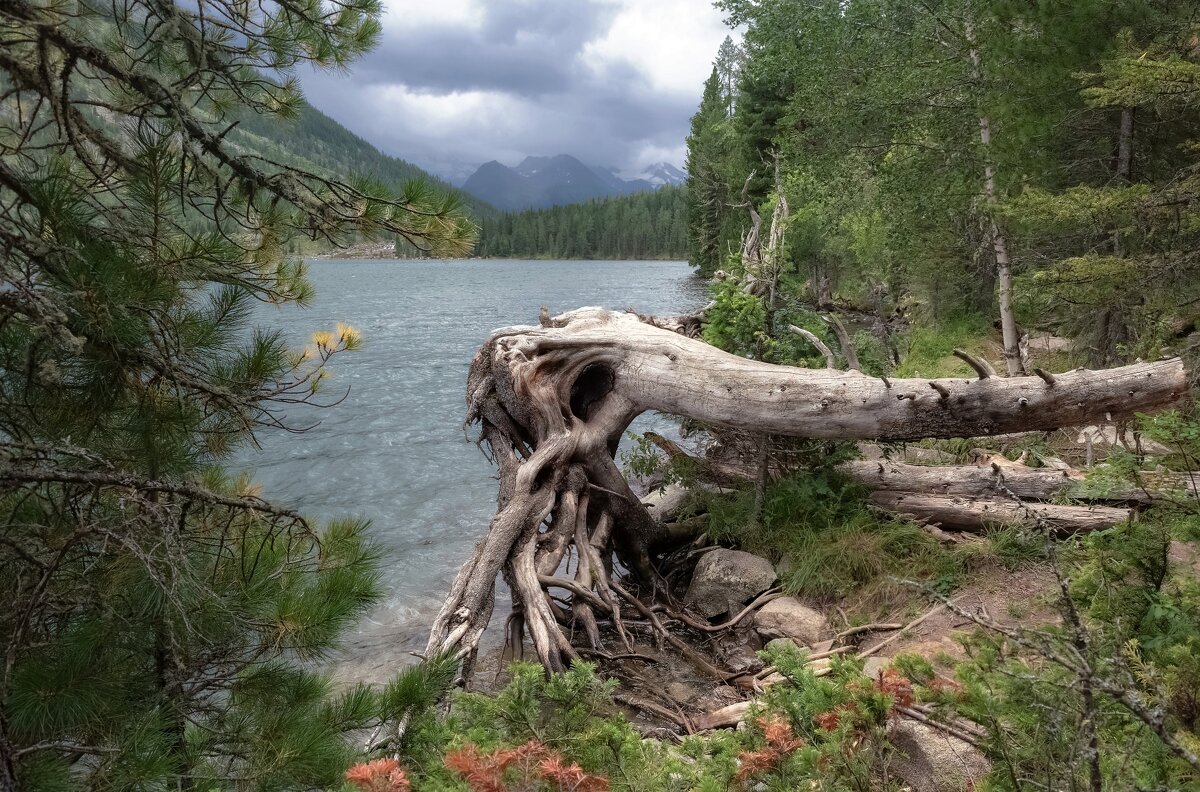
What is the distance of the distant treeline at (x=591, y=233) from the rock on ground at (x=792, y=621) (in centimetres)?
11938

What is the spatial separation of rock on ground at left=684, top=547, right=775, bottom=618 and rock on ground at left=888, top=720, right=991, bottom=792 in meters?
3.26

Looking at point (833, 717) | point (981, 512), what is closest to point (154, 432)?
point (833, 717)

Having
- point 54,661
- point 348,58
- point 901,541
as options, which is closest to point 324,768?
point 54,661

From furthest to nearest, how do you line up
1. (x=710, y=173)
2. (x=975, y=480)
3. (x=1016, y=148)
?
(x=710, y=173), (x=1016, y=148), (x=975, y=480)

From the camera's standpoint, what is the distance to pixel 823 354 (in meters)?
7.65

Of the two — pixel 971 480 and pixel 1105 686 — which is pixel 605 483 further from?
pixel 1105 686

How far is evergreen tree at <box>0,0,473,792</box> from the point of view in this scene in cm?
221

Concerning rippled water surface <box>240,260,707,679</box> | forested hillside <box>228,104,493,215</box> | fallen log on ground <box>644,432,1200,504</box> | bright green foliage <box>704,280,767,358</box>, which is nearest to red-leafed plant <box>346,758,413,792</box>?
rippled water surface <box>240,260,707,679</box>

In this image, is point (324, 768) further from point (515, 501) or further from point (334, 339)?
point (515, 501)

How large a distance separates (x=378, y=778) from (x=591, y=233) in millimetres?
130390

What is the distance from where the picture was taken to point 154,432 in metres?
2.72

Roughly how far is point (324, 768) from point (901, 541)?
5.24 m

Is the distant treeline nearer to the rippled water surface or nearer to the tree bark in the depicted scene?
the rippled water surface

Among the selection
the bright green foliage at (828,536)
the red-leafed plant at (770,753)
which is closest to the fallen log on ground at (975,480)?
the bright green foliage at (828,536)
